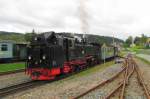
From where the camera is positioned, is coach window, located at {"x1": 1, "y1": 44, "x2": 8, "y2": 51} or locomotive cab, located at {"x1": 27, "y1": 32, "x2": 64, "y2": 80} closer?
locomotive cab, located at {"x1": 27, "y1": 32, "x2": 64, "y2": 80}

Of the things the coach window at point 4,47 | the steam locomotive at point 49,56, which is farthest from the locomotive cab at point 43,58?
the coach window at point 4,47

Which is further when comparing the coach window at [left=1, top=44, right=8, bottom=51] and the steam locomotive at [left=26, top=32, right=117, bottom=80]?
the coach window at [left=1, top=44, right=8, bottom=51]

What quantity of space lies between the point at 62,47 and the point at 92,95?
24.5ft

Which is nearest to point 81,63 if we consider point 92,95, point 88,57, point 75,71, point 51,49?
point 75,71

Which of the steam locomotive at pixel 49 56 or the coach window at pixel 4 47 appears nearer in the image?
the steam locomotive at pixel 49 56

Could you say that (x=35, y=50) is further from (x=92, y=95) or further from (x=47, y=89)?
(x=92, y=95)

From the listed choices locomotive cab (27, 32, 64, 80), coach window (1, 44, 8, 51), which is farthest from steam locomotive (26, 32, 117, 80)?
coach window (1, 44, 8, 51)

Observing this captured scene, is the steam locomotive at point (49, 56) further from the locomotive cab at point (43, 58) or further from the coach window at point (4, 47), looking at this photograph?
the coach window at point (4, 47)

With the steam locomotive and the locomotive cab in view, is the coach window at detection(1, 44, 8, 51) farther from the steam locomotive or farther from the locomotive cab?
the locomotive cab

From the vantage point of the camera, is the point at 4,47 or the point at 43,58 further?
the point at 4,47

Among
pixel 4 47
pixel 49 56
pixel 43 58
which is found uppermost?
pixel 4 47

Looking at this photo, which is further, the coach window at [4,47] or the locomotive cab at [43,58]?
the coach window at [4,47]

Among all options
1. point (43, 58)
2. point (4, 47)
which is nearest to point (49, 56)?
point (43, 58)

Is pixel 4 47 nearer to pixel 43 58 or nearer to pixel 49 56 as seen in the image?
pixel 43 58
